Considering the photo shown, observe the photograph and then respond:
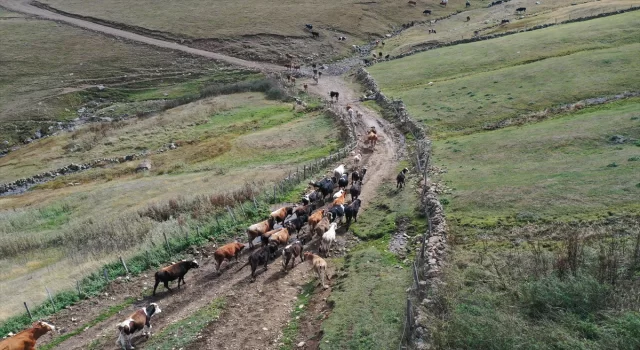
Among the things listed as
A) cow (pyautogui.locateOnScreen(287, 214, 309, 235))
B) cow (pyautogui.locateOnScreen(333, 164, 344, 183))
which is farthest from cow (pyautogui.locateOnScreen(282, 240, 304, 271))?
cow (pyautogui.locateOnScreen(333, 164, 344, 183))

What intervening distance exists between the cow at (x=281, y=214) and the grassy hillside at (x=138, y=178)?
5.14 meters

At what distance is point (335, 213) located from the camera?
1013 inches

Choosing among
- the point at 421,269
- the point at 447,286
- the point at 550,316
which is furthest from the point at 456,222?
the point at 550,316

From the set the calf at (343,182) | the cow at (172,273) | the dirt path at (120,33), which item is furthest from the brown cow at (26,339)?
the dirt path at (120,33)

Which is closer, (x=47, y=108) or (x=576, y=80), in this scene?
(x=576, y=80)

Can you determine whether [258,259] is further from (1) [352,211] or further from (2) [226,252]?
(1) [352,211]

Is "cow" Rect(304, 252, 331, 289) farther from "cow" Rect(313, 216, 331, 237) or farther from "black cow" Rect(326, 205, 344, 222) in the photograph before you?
"black cow" Rect(326, 205, 344, 222)

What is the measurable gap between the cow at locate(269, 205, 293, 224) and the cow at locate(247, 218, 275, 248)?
1.88 ft

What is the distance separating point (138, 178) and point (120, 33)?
5396 cm

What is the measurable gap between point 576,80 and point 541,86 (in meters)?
2.65

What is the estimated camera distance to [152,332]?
18.5 meters

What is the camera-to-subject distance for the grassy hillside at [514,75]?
131 feet

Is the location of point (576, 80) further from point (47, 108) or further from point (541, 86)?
point (47, 108)

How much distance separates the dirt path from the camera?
76.4m
